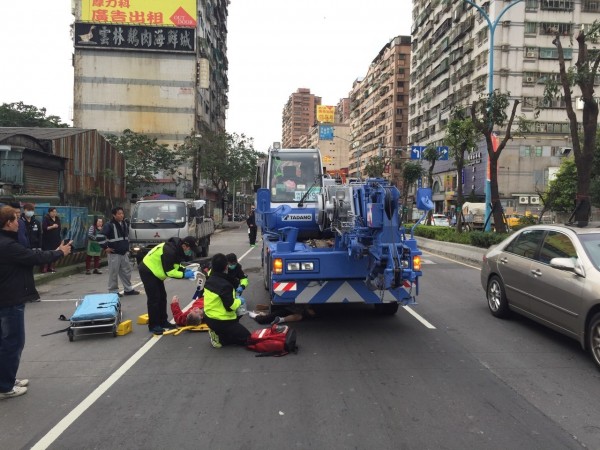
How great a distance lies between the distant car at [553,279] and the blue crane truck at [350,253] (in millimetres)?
1614

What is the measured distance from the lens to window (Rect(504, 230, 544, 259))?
7.00m

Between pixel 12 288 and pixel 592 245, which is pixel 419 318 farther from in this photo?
pixel 12 288

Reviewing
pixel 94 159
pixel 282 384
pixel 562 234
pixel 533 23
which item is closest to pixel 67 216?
pixel 94 159

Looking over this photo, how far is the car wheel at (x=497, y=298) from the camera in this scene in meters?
7.72

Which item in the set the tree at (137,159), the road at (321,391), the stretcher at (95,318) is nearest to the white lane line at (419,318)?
the road at (321,391)

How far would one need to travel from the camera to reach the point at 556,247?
646 centimetres

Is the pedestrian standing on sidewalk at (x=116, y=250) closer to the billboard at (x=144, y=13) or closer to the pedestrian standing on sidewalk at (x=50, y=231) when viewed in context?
the pedestrian standing on sidewalk at (x=50, y=231)

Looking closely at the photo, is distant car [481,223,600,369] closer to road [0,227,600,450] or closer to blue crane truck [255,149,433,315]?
road [0,227,600,450]

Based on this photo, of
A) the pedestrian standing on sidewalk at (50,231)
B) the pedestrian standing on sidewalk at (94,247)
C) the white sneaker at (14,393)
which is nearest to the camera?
the white sneaker at (14,393)

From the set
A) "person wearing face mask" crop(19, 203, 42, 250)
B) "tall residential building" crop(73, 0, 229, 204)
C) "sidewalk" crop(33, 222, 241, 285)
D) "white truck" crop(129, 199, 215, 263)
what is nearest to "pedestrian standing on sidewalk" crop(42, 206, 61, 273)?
"person wearing face mask" crop(19, 203, 42, 250)

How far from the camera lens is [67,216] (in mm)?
15266

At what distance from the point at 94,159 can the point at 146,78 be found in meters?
34.6

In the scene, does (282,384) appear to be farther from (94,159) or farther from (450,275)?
(94,159)

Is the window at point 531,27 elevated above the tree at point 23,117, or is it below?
above
